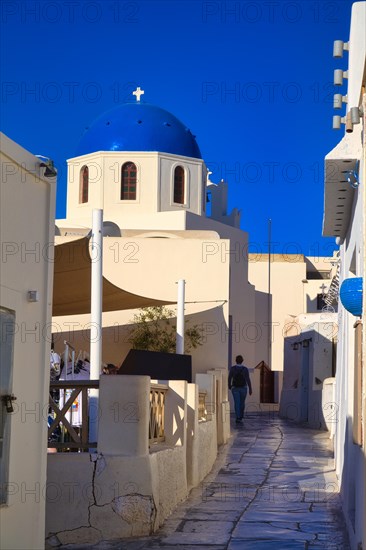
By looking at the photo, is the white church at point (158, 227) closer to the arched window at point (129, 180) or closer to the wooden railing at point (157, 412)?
the arched window at point (129, 180)

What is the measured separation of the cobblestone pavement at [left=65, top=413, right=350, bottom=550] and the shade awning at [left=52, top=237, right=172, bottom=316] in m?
2.98

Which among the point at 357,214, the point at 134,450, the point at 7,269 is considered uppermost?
the point at 357,214

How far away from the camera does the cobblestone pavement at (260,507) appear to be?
7465 mm

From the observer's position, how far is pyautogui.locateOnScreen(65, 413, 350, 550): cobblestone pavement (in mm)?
7465

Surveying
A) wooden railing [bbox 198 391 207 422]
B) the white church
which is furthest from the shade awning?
the white church

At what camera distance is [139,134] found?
92.8ft

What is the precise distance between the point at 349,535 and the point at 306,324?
17471mm

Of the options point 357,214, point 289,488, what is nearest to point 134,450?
point 357,214

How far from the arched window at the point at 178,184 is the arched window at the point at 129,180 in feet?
4.25

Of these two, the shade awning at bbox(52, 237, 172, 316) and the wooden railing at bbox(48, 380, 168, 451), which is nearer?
the wooden railing at bbox(48, 380, 168, 451)

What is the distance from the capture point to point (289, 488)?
35.2 feet

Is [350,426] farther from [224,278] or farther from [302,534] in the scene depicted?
[224,278]

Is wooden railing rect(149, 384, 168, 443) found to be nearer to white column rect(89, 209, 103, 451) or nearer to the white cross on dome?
white column rect(89, 209, 103, 451)

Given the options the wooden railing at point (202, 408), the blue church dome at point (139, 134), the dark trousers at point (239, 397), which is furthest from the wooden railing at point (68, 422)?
the blue church dome at point (139, 134)
